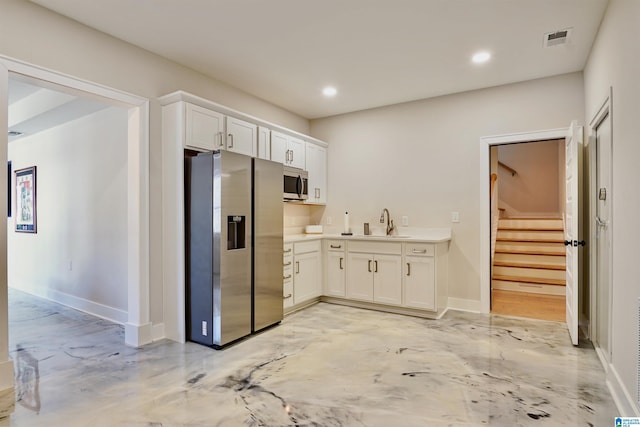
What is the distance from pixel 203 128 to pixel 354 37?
158 cm

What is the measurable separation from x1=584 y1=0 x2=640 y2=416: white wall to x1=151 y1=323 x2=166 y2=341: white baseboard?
3.38 metres

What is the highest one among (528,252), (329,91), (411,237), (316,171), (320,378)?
(329,91)

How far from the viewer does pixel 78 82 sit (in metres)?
2.66

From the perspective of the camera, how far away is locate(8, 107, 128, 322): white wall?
12.4ft

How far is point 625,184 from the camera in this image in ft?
6.62

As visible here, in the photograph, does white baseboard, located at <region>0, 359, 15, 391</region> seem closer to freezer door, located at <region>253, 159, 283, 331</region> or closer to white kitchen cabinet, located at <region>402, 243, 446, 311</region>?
freezer door, located at <region>253, 159, 283, 331</region>

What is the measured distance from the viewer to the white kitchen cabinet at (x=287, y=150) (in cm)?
422

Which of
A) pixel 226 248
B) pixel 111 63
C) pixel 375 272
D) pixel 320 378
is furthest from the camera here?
pixel 375 272

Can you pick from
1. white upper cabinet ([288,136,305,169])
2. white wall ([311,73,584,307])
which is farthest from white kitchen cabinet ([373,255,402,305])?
white upper cabinet ([288,136,305,169])

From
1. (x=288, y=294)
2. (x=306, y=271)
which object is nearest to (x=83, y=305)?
(x=288, y=294)

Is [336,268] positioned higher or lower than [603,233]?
lower

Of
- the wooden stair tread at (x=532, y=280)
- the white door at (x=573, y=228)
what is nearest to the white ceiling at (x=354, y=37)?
the white door at (x=573, y=228)

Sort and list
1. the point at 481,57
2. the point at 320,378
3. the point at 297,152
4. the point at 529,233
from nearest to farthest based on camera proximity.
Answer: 1. the point at 320,378
2. the point at 481,57
3. the point at 297,152
4. the point at 529,233

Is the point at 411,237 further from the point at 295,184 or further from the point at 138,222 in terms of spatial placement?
the point at 138,222
